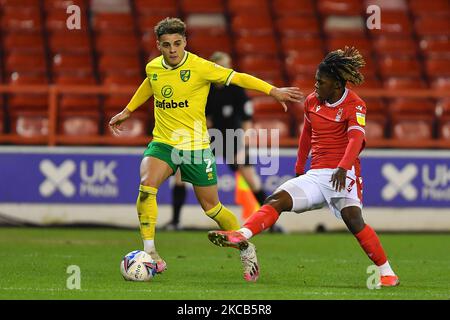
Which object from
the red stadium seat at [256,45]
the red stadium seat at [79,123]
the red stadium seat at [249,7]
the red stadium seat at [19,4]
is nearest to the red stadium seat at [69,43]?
the red stadium seat at [19,4]

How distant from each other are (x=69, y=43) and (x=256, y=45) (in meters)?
3.02

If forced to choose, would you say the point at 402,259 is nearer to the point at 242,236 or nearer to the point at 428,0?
the point at 242,236

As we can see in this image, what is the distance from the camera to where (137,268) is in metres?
8.83

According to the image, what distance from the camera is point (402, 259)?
452 inches

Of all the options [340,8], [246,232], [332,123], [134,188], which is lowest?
[246,232]

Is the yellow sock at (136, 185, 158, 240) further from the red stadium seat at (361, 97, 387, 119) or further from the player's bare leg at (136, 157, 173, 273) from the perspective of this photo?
the red stadium seat at (361, 97, 387, 119)

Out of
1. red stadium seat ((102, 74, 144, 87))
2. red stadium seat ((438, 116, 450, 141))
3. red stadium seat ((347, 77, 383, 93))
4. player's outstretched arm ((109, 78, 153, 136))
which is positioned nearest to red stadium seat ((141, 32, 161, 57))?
red stadium seat ((102, 74, 144, 87))

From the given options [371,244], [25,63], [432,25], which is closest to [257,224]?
[371,244]

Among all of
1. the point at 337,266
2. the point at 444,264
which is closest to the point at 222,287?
the point at 337,266

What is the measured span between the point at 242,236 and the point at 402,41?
35.5 feet

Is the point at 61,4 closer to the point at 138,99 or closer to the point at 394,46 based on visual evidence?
the point at 394,46

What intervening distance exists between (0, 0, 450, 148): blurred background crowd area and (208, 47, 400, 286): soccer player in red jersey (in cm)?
663

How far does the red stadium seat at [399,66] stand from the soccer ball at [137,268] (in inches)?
390

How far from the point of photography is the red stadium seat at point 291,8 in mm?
18812
